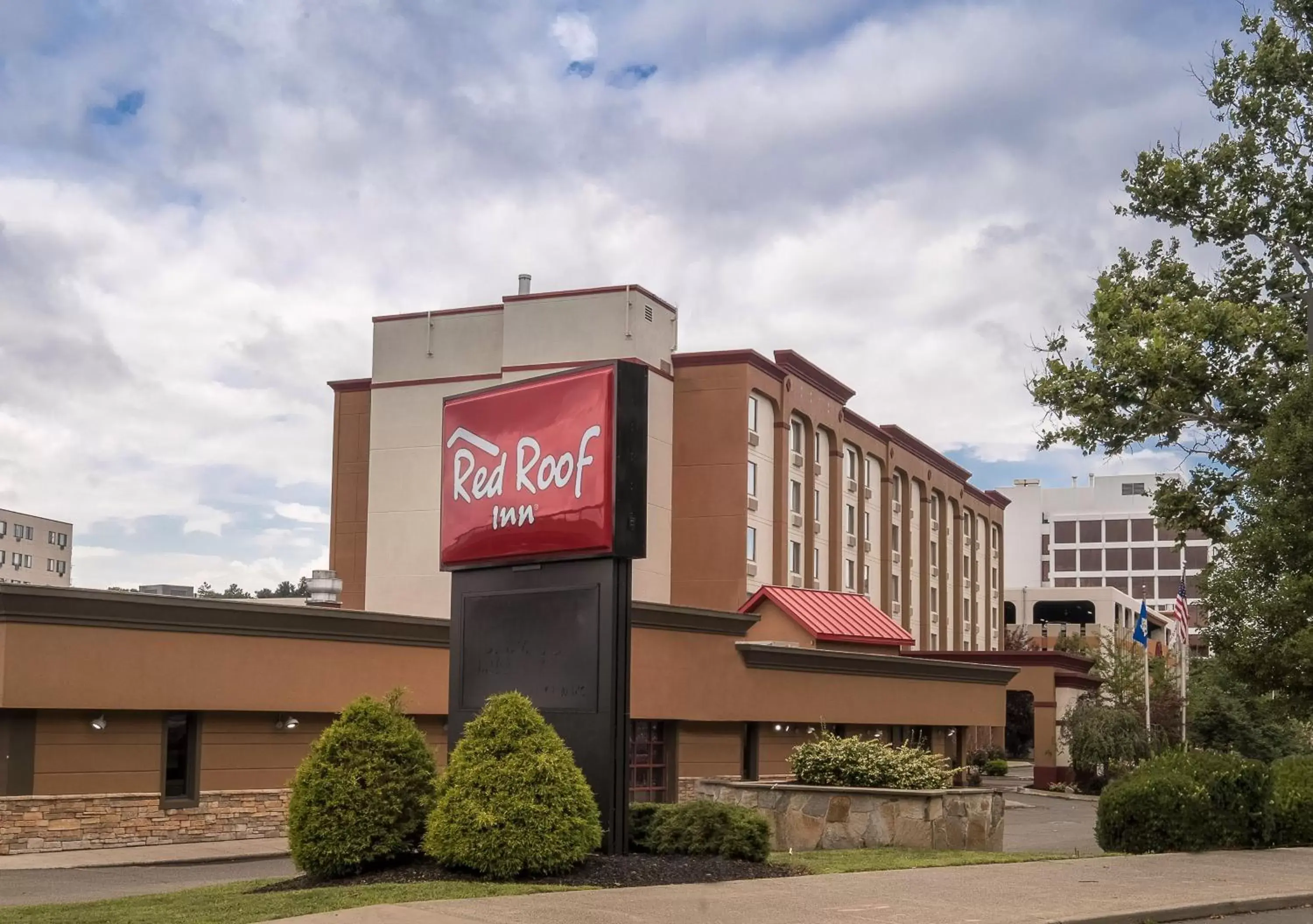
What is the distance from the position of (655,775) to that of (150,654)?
12.3 meters

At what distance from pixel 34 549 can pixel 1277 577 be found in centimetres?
15177

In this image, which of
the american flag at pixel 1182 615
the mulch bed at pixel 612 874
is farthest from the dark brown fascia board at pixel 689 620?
the american flag at pixel 1182 615

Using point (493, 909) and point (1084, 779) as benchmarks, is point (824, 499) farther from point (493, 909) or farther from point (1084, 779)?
point (493, 909)

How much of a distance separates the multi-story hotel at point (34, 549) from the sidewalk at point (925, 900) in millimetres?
145748

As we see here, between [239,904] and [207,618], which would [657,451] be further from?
[239,904]

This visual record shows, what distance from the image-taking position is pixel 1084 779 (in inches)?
2010

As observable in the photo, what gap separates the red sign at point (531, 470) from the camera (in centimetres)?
1681

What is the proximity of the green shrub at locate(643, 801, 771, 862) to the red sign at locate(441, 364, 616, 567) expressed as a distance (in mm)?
3322

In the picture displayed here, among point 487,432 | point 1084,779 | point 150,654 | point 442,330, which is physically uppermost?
point 442,330

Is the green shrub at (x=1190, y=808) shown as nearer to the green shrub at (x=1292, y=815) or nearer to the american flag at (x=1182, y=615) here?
the green shrub at (x=1292, y=815)

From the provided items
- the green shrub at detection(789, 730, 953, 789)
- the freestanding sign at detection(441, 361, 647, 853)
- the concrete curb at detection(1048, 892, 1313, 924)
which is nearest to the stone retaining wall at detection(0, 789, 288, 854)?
the green shrub at detection(789, 730, 953, 789)

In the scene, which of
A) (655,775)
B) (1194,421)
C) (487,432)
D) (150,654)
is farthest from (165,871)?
(1194,421)

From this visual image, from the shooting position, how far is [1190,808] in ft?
68.1

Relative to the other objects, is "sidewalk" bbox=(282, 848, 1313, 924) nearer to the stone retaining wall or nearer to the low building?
the low building
